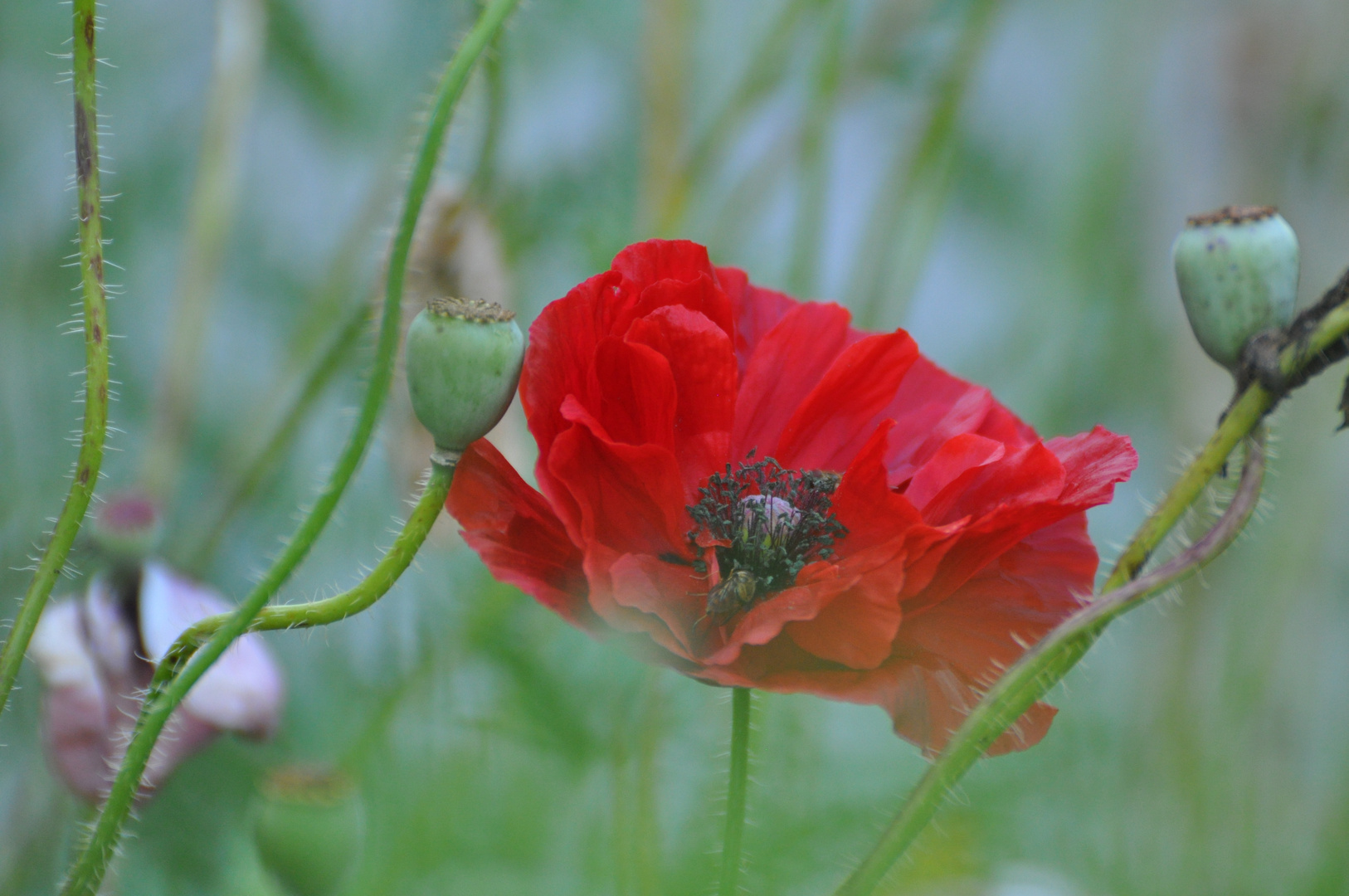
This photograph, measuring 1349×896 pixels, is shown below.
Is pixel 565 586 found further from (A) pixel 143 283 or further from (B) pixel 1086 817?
(A) pixel 143 283

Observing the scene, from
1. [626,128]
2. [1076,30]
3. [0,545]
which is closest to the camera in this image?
[0,545]

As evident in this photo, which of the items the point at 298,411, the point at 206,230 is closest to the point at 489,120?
the point at 298,411

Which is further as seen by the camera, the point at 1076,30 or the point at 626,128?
the point at 1076,30

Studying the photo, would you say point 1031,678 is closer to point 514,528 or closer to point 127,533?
point 514,528

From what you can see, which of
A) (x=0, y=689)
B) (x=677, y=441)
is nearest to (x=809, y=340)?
(x=677, y=441)

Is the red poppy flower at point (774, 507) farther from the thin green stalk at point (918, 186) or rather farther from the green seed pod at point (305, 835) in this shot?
the thin green stalk at point (918, 186)

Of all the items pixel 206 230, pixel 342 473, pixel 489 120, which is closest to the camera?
pixel 342 473

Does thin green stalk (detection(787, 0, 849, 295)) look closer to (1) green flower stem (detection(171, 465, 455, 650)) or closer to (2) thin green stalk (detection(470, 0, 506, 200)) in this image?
(2) thin green stalk (detection(470, 0, 506, 200))

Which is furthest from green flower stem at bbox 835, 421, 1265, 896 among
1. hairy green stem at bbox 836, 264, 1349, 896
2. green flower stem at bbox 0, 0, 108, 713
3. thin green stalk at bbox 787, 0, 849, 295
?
thin green stalk at bbox 787, 0, 849, 295
